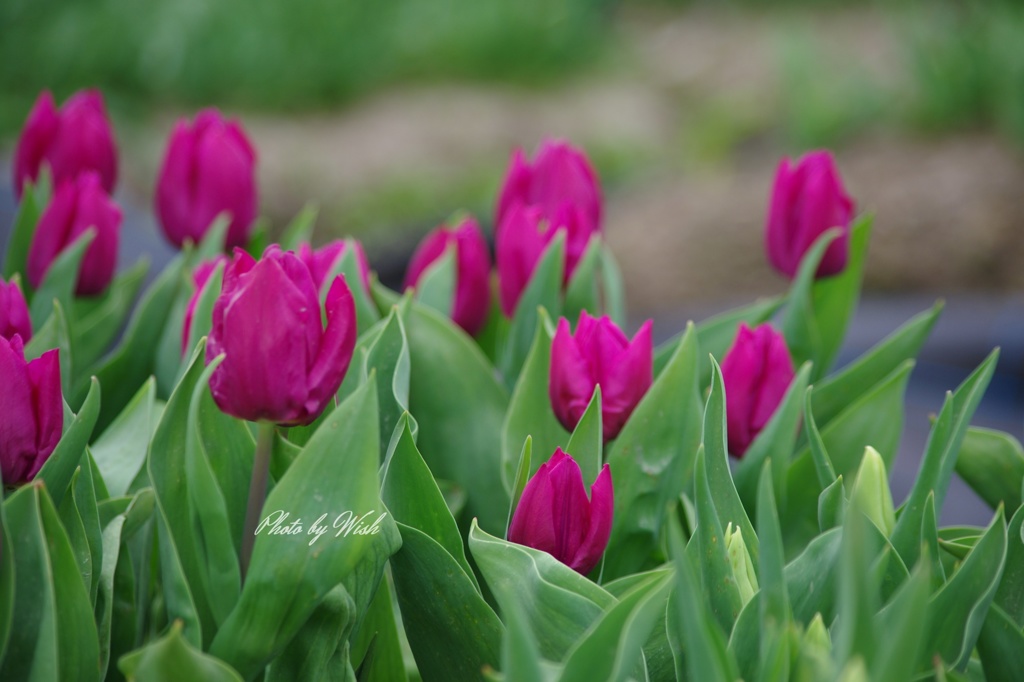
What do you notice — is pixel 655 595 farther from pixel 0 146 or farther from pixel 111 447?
pixel 0 146

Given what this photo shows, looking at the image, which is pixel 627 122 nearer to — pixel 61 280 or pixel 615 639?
pixel 61 280

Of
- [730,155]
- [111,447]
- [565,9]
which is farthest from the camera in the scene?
[565,9]

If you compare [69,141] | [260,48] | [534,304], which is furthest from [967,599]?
[260,48]

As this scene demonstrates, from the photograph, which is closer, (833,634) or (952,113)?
(833,634)

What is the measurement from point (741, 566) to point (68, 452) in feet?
1.23

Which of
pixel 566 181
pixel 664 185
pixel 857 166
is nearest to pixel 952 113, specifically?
pixel 857 166

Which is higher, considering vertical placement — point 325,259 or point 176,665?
point 325,259

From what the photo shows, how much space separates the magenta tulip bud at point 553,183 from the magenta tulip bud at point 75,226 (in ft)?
1.14

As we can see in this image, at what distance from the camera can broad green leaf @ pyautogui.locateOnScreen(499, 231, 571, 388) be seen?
0.87 m

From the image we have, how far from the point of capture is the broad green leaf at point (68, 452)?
0.60m

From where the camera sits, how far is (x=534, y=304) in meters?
0.89

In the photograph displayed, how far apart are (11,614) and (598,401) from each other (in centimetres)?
33

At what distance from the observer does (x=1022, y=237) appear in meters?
3.33

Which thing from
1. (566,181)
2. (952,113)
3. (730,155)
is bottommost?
(730,155)
